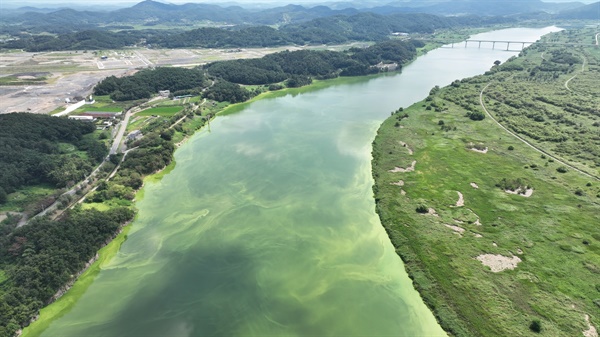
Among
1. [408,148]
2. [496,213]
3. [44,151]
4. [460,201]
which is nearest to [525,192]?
[496,213]

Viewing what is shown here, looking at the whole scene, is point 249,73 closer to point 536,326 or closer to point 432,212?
point 432,212

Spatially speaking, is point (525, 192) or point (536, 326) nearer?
point (536, 326)

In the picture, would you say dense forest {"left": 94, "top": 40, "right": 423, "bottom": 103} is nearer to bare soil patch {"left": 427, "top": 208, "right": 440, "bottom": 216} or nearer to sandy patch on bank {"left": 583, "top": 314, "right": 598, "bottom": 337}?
bare soil patch {"left": 427, "top": 208, "right": 440, "bottom": 216}

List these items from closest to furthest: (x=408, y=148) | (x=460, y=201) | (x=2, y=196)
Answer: (x=2, y=196)
(x=460, y=201)
(x=408, y=148)

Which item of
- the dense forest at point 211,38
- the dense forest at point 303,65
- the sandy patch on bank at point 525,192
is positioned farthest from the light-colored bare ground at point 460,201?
the dense forest at point 211,38

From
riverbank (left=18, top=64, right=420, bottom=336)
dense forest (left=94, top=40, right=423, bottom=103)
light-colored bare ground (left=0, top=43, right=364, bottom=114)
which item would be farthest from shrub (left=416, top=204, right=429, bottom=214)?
light-colored bare ground (left=0, top=43, right=364, bottom=114)

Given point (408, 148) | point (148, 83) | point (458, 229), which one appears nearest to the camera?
point (458, 229)

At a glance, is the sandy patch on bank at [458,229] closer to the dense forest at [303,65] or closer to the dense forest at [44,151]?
the dense forest at [44,151]
